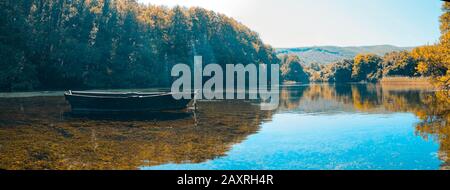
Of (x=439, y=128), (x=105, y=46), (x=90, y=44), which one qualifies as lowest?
(x=439, y=128)

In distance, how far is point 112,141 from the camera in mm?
15016

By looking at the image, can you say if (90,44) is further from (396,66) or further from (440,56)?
(396,66)

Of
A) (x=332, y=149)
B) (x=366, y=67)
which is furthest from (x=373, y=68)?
(x=332, y=149)

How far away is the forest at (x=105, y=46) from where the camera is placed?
52.5 m

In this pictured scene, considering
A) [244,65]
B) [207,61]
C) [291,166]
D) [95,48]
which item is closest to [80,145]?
[291,166]

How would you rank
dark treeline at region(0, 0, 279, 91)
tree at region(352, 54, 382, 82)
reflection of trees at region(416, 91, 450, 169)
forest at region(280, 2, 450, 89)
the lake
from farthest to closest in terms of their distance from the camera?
tree at region(352, 54, 382, 82), dark treeline at region(0, 0, 279, 91), forest at region(280, 2, 450, 89), reflection of trees at region(416, 91, 450, 169), the lake

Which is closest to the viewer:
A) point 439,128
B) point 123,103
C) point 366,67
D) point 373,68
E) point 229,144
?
point 229,144

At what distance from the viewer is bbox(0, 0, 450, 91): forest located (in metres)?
52.5

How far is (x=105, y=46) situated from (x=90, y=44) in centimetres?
272

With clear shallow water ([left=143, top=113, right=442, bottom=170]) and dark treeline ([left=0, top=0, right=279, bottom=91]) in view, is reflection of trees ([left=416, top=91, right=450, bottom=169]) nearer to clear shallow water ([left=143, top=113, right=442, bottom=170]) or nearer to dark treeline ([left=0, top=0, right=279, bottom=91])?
clear shallow water ([left=143, top=113, right=442, bottom=170])

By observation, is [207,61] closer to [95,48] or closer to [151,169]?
[95,48]

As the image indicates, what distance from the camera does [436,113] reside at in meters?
23.4

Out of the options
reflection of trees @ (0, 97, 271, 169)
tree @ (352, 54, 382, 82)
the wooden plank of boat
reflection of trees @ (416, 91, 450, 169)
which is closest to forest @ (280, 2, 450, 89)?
tree @ (352, 54, 382, 82)
